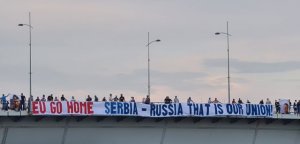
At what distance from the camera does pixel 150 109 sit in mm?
67500

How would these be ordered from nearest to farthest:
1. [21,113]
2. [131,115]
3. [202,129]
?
[21,113] → [131,115] → [202,129]

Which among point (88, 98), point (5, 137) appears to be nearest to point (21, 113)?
point (5, 137)

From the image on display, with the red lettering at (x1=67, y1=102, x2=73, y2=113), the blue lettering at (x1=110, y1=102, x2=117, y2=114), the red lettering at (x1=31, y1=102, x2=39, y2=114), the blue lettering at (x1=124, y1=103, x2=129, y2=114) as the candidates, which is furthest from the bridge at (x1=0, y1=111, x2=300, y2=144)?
the red lettering at (x1=67, y1=102, x2=73, y2=113)

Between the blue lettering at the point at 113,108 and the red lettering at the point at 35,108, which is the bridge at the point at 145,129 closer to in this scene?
the red lettering at the point at 35,108

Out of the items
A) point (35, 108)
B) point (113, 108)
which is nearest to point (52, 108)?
point (35, 108)

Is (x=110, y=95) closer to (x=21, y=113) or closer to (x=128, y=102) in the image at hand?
(x=128, y=102)

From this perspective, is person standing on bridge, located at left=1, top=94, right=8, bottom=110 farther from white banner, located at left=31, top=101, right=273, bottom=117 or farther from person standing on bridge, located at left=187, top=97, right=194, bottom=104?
person standing on bridge, located at left=187, top=97, right=194, bottom=104

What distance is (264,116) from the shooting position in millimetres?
72312

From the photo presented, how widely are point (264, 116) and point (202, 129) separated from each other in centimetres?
534

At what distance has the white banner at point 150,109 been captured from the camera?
63.2 m

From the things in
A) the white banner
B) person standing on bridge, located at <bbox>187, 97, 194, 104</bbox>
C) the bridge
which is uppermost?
person standing on bridge, located at <bbox>187, 97, 194, 104</bbox>

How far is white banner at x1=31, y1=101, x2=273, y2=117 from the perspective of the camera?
63.2 m

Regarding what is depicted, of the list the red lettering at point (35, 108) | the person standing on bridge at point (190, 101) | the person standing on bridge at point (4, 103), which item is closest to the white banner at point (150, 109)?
the red lettering at point (35, 108)

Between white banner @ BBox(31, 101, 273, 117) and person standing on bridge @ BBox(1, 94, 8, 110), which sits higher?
person standing on bridge @ BBox(1, 94, 8, 110)
